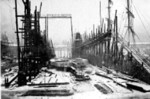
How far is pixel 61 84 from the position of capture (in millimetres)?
12430

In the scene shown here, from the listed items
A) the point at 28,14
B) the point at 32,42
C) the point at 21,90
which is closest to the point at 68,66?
the point at 32,42

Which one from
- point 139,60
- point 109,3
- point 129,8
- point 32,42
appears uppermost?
point 109,3

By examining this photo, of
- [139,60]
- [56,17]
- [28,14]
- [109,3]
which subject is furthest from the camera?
[56,17]

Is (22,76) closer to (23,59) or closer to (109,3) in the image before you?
(23,59)

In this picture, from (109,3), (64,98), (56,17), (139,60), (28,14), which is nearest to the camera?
(64,98)

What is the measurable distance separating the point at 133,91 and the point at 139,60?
5.07 m

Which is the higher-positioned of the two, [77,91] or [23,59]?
[23,59]

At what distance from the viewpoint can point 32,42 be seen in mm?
16703

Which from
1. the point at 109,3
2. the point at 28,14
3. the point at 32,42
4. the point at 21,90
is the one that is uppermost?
the point at 109,3

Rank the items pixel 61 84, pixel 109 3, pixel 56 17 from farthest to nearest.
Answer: pixel 56 17 → pixel 109 3 → pixel 61 84

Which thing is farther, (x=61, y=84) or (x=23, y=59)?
(x=23, y=59)

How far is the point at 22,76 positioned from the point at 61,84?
3397 millimetres

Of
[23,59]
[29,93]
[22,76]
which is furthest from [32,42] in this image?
[29,93]

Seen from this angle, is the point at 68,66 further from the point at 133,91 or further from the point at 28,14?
the point at 133,91
